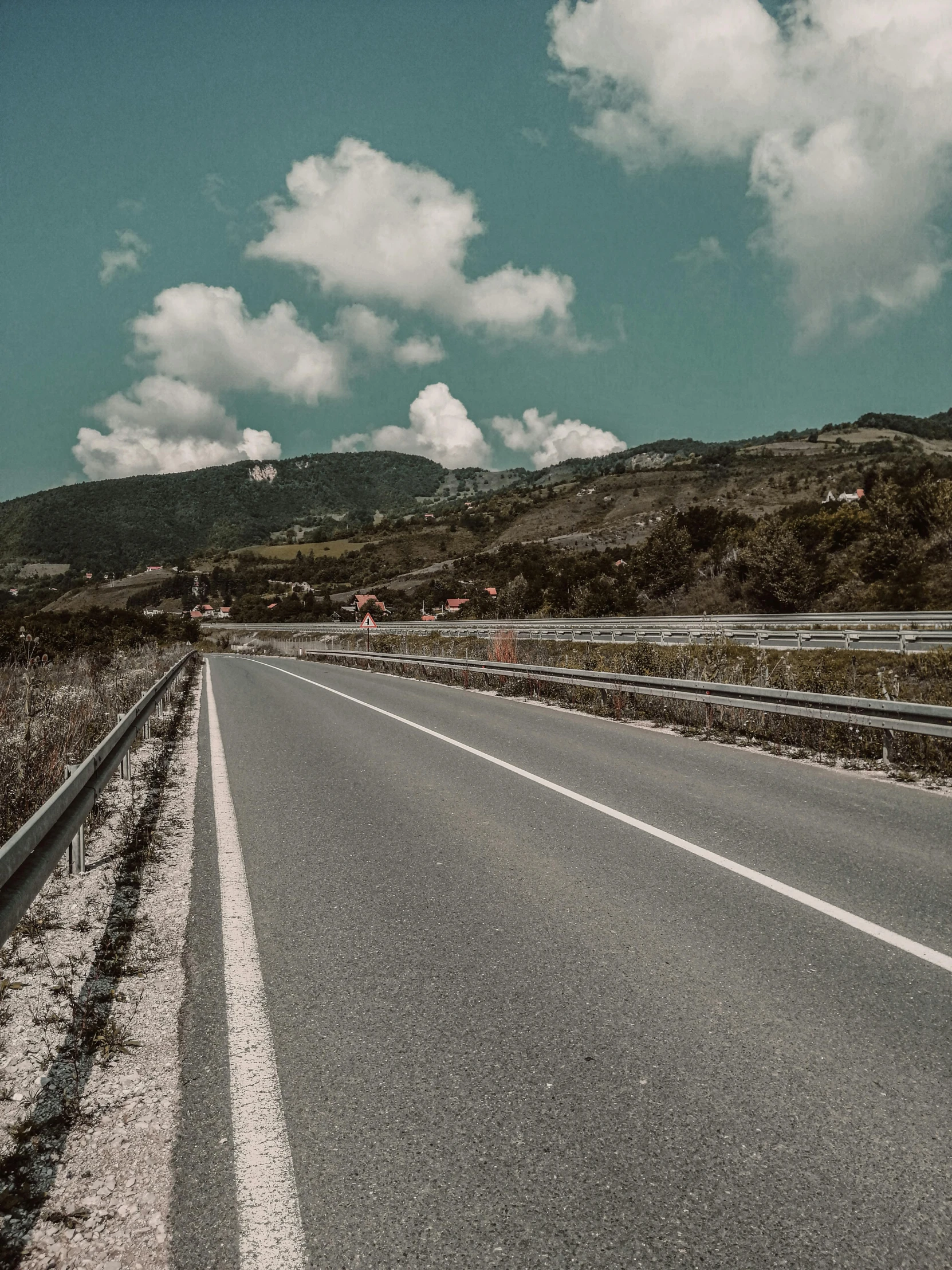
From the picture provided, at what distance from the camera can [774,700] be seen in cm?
1041

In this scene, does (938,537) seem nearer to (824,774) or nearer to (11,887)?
(824,774)

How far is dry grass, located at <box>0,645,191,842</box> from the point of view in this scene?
20.6ft

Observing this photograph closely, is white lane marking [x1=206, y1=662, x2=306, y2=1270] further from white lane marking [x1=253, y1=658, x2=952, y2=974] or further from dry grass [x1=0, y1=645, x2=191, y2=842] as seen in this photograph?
white lane marking [x1=253, y1=658, x2=952, y2=974]

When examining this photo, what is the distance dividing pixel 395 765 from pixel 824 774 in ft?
15.7

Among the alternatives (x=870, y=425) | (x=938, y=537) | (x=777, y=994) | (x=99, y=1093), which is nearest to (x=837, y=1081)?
(x=777, y=994)

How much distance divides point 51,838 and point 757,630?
23.4 metres

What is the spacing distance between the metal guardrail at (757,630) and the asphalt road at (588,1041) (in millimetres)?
12195

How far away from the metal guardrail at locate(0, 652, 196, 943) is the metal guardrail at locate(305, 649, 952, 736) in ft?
25.5

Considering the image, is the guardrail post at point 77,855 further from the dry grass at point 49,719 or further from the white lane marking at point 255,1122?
the white lane marking at point 255,1122

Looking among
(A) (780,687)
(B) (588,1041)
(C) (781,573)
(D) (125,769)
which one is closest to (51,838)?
(B) (588,1041)

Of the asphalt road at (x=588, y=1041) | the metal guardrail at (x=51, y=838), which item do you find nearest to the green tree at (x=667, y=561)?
the asphalt road at (x=588, y=1041)

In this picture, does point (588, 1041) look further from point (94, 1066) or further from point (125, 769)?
point (125, 769)

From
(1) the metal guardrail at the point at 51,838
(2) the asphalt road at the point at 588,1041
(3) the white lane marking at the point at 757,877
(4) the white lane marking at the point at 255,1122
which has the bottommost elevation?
(3) the white lane marking at the point at 757,877

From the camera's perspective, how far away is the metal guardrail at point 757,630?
71.2 feet
